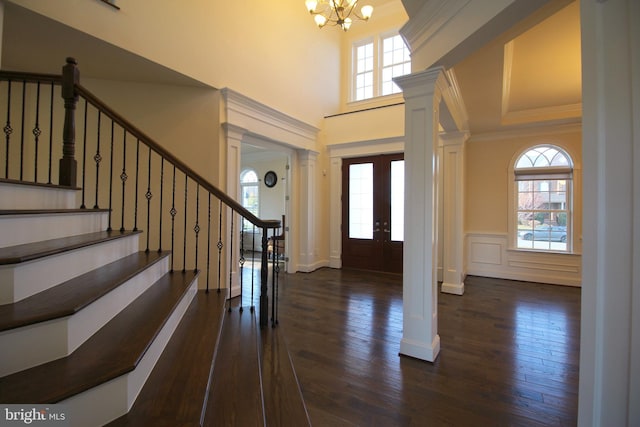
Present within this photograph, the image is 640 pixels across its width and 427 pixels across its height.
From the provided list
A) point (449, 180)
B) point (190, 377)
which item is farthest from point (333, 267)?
point (190, 377)

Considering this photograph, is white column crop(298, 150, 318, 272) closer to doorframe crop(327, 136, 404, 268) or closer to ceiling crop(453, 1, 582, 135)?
doorframe crop(327, 136, 404, 268)

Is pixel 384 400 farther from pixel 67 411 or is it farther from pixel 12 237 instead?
pixel 12 237

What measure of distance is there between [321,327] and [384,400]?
4.13 feet

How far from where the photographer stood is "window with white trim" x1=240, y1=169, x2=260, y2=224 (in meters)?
8.82

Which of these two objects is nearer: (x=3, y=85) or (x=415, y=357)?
(x=415, y=357)

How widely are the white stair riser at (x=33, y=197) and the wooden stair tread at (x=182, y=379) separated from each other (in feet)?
4.14

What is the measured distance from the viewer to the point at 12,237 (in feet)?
5.00

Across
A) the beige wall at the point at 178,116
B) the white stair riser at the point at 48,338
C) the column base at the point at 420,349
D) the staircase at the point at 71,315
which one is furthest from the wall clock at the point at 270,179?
the white stair riser at the point at 48,338

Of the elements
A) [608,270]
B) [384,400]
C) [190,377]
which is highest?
[608,270]

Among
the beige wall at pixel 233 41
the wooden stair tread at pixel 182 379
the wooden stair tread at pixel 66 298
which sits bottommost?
the wooden stair tread at pixel 182 379

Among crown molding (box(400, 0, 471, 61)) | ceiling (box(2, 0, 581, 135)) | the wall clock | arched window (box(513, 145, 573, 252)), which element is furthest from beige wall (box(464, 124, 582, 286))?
the wall clock

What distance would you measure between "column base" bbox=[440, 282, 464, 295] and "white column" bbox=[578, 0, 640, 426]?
349 centimetres

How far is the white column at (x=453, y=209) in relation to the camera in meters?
4.66

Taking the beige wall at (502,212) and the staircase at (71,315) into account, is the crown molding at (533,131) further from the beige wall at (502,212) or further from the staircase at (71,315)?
the staircase at (71,315)
